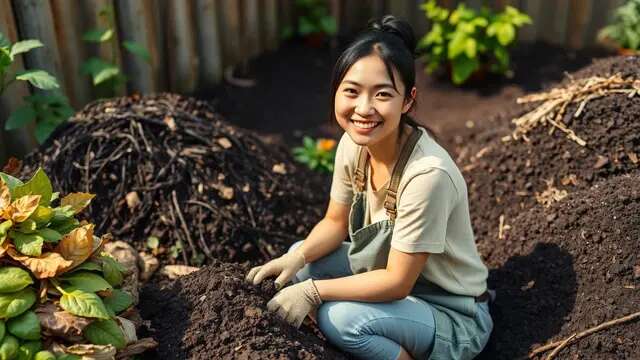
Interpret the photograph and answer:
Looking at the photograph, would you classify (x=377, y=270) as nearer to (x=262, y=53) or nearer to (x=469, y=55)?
(x=469, y=55)

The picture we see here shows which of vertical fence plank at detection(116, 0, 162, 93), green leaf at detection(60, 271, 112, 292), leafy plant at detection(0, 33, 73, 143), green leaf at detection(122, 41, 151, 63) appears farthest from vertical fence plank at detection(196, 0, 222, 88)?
green leaf at detection(60, 271, 112, 292)

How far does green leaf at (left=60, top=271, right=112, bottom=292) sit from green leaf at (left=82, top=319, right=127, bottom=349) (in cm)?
11

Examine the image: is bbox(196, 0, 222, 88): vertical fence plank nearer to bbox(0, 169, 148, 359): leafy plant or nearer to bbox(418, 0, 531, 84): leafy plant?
bbox(418, 0, 531, 84): leafy plant

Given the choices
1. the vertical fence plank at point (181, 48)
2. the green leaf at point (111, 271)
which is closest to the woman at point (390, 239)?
the green leaf at point (111, 271)

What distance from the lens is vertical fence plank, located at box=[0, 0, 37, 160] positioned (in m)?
4.14

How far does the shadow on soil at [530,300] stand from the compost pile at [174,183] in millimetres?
1100

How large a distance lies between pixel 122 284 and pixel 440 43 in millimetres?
3375

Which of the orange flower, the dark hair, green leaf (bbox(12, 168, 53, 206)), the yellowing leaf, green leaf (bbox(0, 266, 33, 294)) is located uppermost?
the dark hair

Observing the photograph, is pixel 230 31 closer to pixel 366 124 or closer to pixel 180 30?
pixel 180 30

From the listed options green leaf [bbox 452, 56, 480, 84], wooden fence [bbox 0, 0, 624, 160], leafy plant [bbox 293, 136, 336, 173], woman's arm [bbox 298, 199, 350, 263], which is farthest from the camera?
green leaf [bbox 452, 56, 480, 84]

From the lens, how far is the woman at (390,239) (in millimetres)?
2752

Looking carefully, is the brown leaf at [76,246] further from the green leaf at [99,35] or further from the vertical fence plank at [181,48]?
the vertical fence plank at [181,48]

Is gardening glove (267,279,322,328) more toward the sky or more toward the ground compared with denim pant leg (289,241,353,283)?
more toward the sky

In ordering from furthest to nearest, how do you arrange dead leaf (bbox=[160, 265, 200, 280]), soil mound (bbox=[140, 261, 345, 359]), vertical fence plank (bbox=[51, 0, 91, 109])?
vertical fence plank (bbox=[51, 0, 91, 109]), dead leaf (bbox=[160, 265, 200, 280]), soil mound (bbox=[140, 261, 345, 359])
